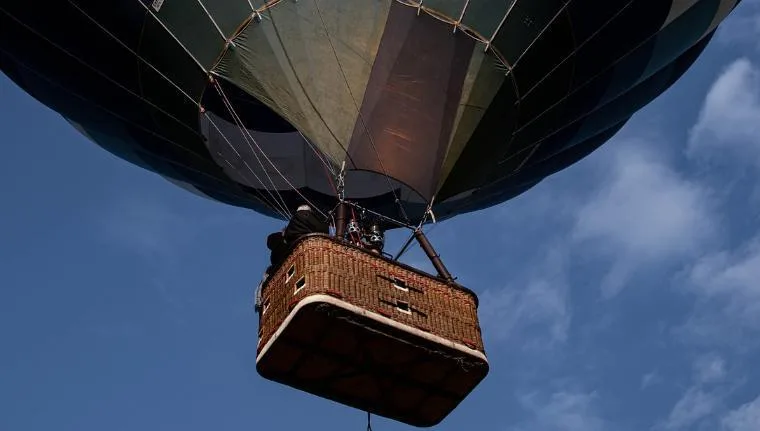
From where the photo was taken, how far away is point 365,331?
27.1ft

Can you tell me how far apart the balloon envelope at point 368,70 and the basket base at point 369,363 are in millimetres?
1839

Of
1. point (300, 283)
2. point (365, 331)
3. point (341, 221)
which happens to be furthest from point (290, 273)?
point (341, 221)

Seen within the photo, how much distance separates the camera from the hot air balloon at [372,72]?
9.69m

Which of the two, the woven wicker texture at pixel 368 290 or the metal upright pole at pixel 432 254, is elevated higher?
the metal upright pole at pixel 432 254

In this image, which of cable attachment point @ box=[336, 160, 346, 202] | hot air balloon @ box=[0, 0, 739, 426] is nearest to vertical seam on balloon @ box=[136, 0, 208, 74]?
hot air balloon @ box=[0, 0, 739, 426]

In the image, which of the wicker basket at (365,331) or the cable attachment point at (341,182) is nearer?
the wicker basket at (365,331)

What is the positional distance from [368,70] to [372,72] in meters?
0.04

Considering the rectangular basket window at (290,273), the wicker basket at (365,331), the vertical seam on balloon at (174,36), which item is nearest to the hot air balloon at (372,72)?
the vertical seam on balloon at (174,36)

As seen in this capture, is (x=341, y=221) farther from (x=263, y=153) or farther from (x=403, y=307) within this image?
(x=263, y=153)

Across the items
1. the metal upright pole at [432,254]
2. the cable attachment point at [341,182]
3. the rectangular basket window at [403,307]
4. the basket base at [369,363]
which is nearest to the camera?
the basket base at [369,363]

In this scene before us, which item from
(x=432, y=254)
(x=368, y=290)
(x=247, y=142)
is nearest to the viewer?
(x=368, y=290)

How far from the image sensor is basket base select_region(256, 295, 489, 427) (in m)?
8.23

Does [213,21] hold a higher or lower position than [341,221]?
higher

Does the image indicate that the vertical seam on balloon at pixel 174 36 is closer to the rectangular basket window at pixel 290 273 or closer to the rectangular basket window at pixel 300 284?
the rectangular basket window at pixel 290 273
